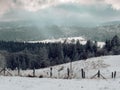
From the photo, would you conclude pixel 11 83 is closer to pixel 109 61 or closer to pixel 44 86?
pixel 44 86

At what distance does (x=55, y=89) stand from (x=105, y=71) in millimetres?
24299

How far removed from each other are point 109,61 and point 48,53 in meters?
135

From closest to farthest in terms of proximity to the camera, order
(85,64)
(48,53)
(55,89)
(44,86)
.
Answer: (55,89) < (44,86) < (85,64) < (48,53)

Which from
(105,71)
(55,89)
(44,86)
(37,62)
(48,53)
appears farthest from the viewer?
(48,53)

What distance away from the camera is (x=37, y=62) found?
178875 millimetres

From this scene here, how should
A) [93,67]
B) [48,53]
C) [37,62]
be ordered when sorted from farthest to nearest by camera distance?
[48,53] < [37,62] < [93,67]

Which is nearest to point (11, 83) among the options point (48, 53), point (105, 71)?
point (105, 71)

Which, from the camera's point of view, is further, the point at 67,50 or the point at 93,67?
the point at 67,50

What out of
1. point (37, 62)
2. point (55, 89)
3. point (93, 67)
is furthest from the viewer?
point (37, 62)

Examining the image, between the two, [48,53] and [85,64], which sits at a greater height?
→ [85,64]

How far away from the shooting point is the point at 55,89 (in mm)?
27188

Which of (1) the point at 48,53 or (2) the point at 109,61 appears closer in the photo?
(2) the point at 109,61

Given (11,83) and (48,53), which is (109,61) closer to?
(11,83)

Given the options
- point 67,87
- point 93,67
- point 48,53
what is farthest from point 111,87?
point 48,53
